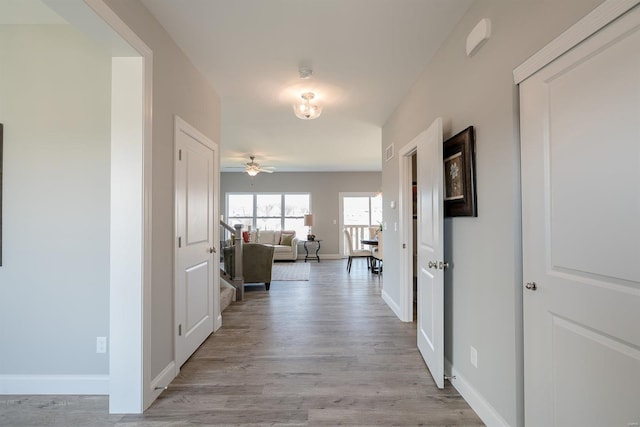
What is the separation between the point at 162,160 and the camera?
6.59ft

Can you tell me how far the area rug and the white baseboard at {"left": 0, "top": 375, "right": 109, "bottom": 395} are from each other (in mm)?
3704

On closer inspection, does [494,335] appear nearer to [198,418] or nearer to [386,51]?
[198,418]

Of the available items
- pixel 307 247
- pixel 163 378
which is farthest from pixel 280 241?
pixel 163 378

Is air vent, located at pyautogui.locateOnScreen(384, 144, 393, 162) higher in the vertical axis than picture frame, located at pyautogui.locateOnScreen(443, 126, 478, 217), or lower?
higher

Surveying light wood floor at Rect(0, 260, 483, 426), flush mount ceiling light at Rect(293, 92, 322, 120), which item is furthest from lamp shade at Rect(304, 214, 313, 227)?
flush mount ceiling light at Rect(293, 92, 322, 120)

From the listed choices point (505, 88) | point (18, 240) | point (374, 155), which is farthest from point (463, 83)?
point (374, 155)

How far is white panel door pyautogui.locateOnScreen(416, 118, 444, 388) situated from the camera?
198cm

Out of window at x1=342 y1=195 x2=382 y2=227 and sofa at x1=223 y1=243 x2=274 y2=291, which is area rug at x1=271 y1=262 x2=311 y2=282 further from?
window at x1=342 y1=195 x2=382 y2=227

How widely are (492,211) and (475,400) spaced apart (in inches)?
46.1

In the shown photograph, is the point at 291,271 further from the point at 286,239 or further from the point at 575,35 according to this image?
the point at 575,35

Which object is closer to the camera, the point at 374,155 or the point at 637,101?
the point at 637,101

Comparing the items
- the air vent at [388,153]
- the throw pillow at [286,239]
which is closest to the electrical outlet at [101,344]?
the air vent at [388,153]

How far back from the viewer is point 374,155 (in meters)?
6.43

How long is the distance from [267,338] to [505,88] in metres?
2.78
